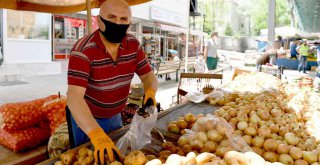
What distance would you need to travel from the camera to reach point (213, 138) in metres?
2.07

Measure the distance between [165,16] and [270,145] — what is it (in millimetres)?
17572

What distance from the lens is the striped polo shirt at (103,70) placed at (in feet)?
7.01

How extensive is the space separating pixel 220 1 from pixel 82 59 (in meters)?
49.9

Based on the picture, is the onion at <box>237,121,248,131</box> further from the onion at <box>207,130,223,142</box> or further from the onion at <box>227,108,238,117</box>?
the onion at <box>207,130,223,142</box>

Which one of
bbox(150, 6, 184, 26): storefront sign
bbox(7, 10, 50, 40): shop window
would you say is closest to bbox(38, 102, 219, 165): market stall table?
bbox(7, 10, 50, 40): shop window

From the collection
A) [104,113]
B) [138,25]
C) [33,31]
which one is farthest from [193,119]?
[138,25]

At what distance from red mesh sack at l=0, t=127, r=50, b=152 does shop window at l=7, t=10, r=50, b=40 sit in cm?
828

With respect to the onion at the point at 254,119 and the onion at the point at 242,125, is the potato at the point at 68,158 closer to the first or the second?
the onion at the point at 242,125

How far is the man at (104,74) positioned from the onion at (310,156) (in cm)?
126

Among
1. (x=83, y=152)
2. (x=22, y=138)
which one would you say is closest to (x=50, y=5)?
(x=22, y=138)

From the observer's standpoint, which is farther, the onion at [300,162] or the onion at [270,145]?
the onion at [270,145]

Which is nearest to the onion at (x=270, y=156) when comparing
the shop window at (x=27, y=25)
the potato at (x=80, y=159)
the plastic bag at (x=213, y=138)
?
the plastic bag at (x=213, y=138)

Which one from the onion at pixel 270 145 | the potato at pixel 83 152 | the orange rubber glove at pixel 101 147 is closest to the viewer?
the orange rubber glove at pixel 101 147

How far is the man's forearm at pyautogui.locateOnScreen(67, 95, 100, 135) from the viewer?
6.17 ft
